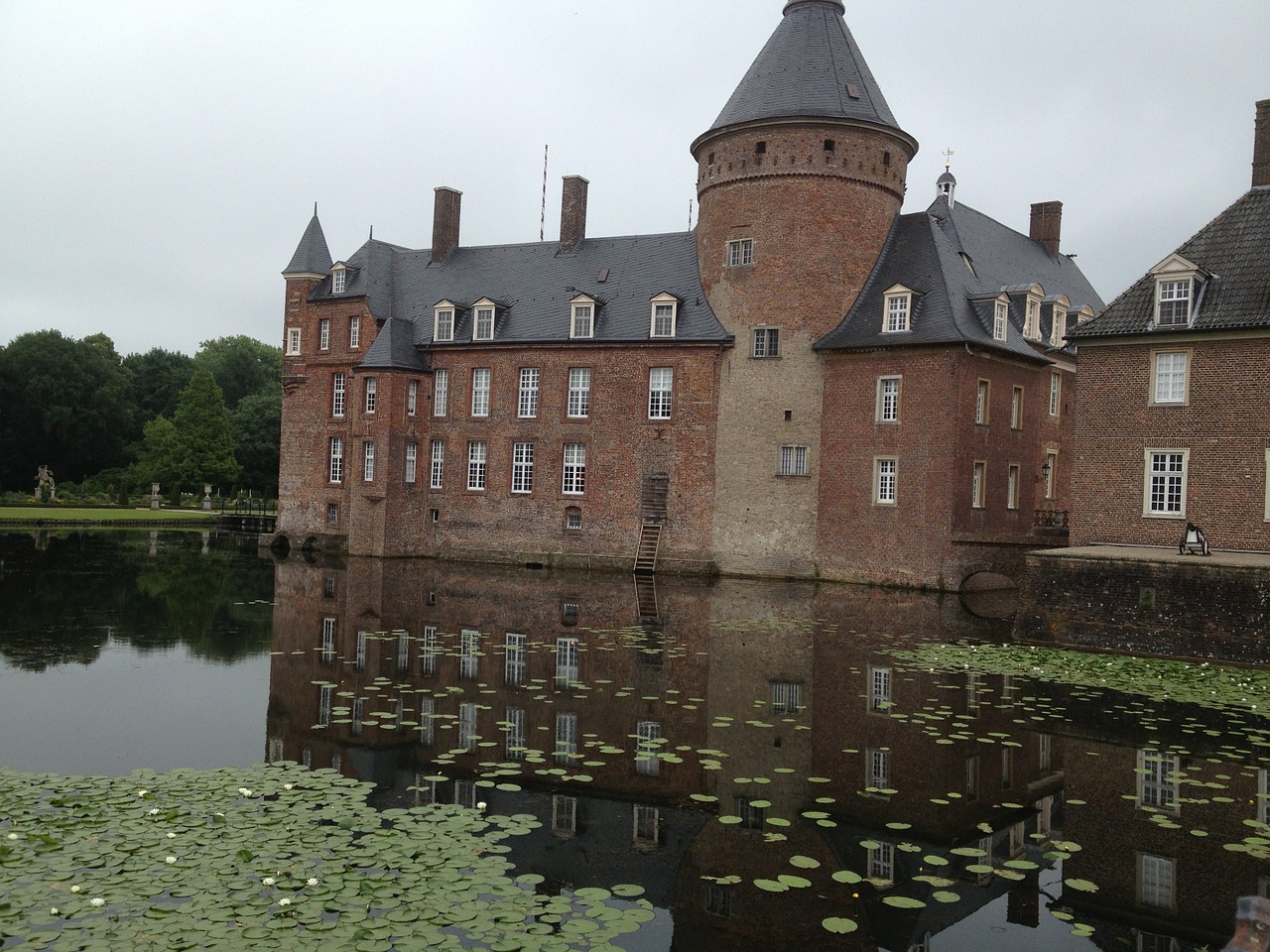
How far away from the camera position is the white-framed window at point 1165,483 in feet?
70.0

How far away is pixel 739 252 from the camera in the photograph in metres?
31.0

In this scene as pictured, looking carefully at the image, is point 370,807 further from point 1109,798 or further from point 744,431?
point 744,431

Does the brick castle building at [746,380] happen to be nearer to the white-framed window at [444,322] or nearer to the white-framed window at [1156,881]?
the white-framed window at [444,322]

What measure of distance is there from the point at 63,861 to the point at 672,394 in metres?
26.2

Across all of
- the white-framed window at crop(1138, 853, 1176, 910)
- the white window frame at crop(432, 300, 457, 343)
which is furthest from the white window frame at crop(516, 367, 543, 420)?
the white-framed window at crop(1138, 853, 1176, 910)

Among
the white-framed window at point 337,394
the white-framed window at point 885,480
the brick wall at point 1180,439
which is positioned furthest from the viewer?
the white-framed window at point 337,394

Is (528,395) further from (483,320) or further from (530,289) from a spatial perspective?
(530,289)

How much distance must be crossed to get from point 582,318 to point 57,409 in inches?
1879

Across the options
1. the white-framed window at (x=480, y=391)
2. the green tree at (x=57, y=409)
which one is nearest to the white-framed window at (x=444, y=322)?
the white-framed window at (x=480, y=391)

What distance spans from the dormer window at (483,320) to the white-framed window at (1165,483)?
2046 cm

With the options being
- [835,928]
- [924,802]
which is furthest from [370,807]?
[924,802]

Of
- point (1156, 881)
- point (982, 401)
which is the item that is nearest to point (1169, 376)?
point (982, 401)

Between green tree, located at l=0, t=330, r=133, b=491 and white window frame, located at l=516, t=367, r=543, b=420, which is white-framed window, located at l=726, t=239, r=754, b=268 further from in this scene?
green tree, located at l=0, t=330, r=133, b=491

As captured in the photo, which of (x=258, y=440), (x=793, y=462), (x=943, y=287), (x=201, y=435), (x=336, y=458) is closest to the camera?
(x=943, y=287)
